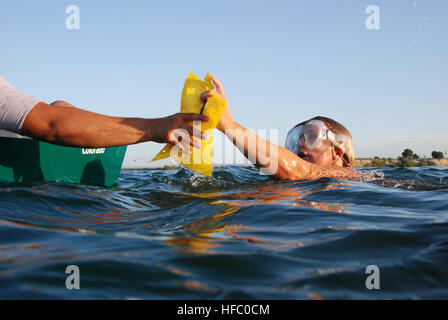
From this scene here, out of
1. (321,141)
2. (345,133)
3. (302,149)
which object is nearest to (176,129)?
(302,149)

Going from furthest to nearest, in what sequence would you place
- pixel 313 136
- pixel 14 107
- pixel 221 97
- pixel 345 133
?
pixel 345 133
pixel 313 136
pixel 221 97
pixel 14 107

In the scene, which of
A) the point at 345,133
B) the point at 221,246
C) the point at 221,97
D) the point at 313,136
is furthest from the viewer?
the point at 345,133

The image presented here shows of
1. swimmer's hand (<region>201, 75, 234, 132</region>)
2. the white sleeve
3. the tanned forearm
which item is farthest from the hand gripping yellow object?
the white sleeve

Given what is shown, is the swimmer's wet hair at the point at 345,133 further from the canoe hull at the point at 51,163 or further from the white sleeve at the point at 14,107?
the white sleeve at the point at 14,107

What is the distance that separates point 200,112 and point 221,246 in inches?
58.7

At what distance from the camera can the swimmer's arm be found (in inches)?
118

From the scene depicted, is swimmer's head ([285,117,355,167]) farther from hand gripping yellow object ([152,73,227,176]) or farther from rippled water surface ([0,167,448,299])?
hand gripping yellow object ([152,73,227,176])

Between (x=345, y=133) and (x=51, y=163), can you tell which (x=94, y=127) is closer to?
(x=51, y=163)

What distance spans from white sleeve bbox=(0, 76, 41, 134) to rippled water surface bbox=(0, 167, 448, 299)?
1.91ft

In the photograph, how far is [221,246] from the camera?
6.70ft

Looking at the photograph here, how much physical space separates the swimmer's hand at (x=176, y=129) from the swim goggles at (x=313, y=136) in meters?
2.27

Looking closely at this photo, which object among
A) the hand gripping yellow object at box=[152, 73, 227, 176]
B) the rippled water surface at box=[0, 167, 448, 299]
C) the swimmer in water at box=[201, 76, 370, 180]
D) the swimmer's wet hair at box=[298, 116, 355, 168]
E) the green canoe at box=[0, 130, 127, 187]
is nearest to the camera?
the rippled water surface at box=[0, 167, 448, 299]

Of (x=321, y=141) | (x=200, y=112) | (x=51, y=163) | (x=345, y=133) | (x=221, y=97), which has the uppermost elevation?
(x=221, y=97)

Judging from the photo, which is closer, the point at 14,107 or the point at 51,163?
the point at 14,107
